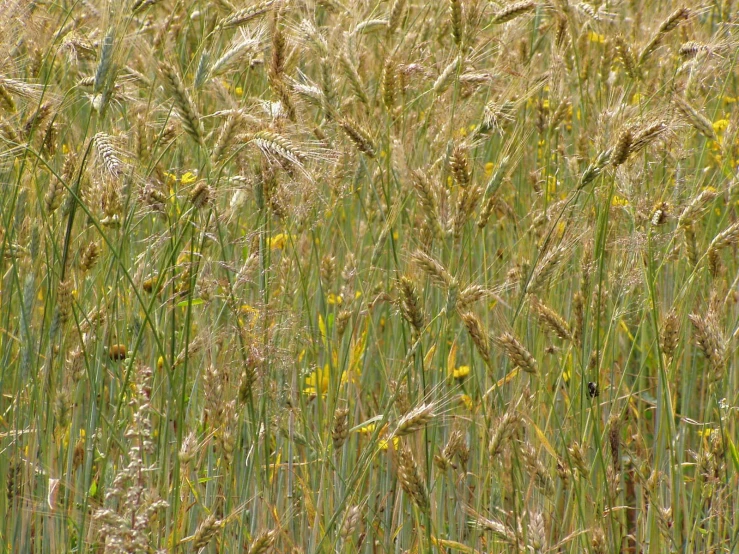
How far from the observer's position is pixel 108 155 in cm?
153

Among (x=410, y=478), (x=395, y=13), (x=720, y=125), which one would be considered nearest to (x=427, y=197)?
(x=410, y=478)

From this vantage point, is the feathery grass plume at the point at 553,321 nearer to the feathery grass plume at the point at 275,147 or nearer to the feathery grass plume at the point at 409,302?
the feathery grass plume at the point at 409,302

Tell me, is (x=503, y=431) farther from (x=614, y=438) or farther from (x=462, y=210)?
A: (x=462, y=210)

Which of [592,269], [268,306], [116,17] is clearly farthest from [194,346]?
[592,269]

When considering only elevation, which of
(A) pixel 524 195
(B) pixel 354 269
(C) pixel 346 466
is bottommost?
(C) pixel 346 466

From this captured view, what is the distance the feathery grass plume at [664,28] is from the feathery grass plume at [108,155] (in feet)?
3.82

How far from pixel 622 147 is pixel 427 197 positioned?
364 millimetres

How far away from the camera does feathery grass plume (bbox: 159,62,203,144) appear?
156 centimetres

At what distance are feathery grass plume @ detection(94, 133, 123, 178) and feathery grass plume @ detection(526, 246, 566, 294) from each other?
75cm

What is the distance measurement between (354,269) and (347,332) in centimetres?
30

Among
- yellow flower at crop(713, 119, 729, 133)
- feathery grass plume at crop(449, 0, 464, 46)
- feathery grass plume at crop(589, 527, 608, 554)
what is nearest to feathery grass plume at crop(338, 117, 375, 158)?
feathery grass plume at crop(449, 0, 464, 46)

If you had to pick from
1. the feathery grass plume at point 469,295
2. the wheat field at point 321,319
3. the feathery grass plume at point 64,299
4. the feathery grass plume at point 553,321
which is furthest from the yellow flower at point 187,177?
the feathery grass plume at point 553,321

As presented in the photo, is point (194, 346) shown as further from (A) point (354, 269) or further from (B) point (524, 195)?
(B) point (524, 195)

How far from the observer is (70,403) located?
1.87 meters
